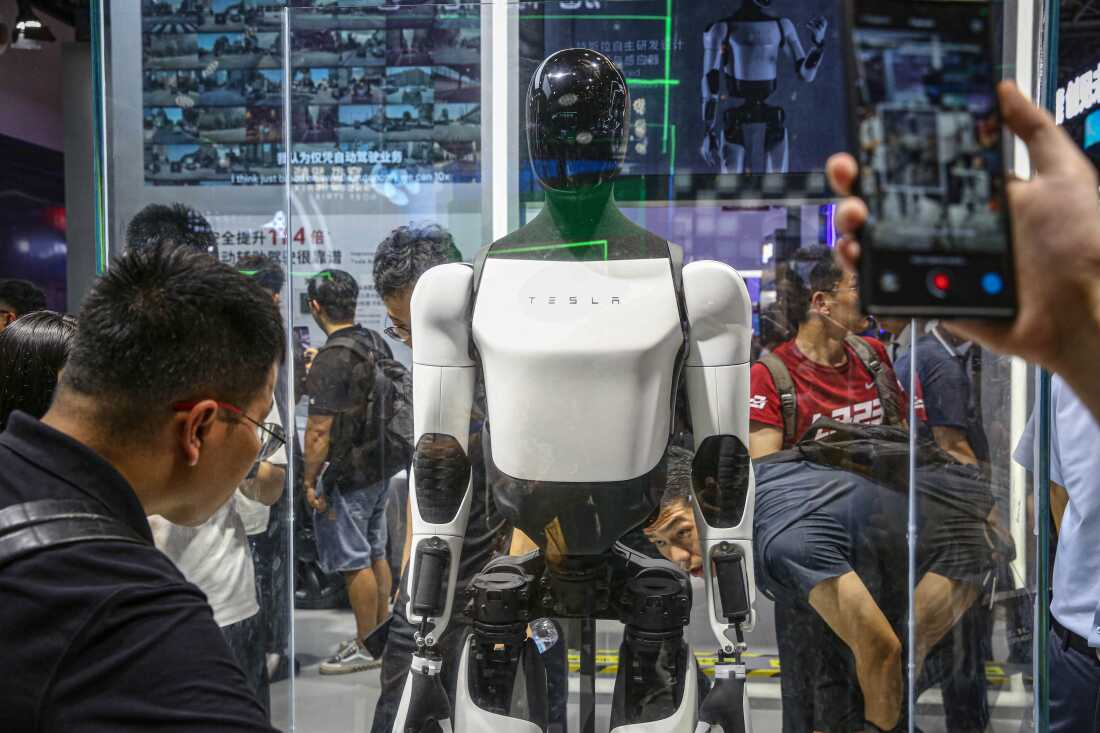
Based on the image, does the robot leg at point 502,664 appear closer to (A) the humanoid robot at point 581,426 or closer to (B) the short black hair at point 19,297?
(A) the humanoid robot at point 581,426

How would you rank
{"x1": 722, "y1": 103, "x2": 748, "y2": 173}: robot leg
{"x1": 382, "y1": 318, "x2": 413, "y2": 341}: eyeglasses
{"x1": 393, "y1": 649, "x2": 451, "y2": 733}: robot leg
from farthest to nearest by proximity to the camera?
{"x1": 382, "y1": 318, "x2": 413, "y2": 341}: eyeglasses → {"x1": 722, "y1": 103, "x2": 748, "y2": 173}: robot leg → {"x1": 393, "y1": 649, "x2": 451, "y2": 733}: robot leg

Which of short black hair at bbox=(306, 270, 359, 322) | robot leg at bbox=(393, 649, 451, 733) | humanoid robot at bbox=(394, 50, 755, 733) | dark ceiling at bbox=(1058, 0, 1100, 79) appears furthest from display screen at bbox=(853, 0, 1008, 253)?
dark ceiling at bbox=(1058, 0, 1100, 79)

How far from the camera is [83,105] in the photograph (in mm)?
3914

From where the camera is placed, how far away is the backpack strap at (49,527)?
2.57 ft

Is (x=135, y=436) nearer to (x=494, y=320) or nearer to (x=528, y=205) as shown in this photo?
(x=494, y=320)

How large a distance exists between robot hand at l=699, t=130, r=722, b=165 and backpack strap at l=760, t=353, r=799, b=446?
40cm

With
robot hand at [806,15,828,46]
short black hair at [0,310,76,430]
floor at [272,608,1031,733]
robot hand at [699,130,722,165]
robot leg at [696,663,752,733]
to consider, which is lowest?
floor at [272,608,1031,733]

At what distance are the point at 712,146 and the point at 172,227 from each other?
4.00 feet

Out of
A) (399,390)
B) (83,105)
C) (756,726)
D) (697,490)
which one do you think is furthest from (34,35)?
(756,726)

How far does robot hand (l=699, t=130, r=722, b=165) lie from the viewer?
1937mm

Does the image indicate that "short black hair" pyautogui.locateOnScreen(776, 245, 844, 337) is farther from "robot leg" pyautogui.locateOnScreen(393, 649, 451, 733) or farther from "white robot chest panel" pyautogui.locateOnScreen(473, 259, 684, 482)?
"robot leg" pyautogui.locateOnScreen(393, 649, 451, 733)

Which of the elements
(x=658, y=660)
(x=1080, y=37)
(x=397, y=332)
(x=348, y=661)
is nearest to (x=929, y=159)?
(x=658, y=660)

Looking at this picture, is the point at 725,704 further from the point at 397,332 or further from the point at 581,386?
the point at 397,332

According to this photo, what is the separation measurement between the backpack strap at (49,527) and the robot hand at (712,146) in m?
1.41
